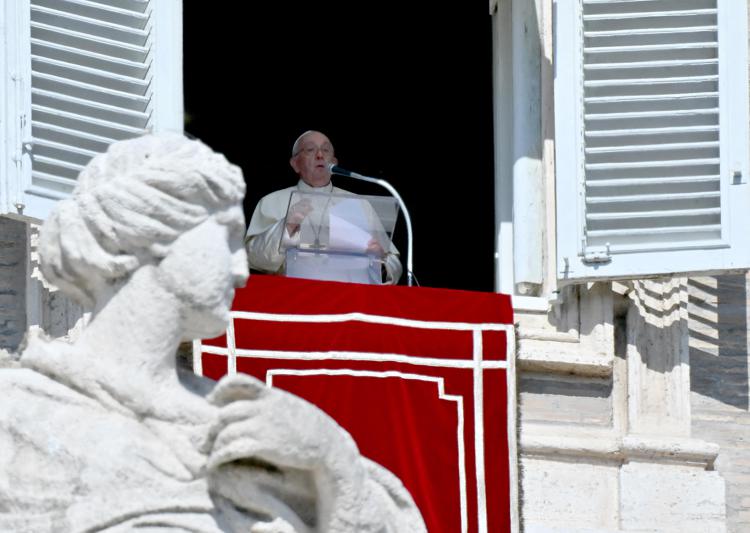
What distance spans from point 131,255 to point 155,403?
25 centimetres

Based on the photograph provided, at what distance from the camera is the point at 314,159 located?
38.3 ft

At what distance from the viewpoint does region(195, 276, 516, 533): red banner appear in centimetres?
984

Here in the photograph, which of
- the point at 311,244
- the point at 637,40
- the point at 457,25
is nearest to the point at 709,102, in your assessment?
the point at 637,40

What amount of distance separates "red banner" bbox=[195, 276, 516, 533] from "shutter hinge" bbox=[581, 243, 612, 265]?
0.27 metres

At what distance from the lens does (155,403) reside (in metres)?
5.77

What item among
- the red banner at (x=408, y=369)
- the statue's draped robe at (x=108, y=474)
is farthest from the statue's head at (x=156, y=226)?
the red banner at (x=408, y=369)

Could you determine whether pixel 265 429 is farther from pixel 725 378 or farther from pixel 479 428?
pixel 725 378

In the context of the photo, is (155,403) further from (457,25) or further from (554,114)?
(457,25)

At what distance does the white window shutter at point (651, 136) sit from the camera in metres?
10.2

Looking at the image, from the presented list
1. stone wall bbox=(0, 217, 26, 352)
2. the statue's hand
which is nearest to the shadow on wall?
stone wall bbox=(0, 217, 26, 352)

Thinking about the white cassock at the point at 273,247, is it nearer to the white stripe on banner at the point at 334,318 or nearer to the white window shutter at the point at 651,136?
the white stripe on banner at the point at 334,318

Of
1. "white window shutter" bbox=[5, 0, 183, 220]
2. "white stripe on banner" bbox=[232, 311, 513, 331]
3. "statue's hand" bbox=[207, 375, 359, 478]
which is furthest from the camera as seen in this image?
"white stripe on banner" bbox=[232, 311, 513, 331]

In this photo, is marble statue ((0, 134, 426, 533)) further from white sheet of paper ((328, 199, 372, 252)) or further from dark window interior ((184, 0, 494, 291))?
dark window interior ((184, 0, 494, 291))

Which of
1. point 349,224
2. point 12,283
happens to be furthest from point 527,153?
point 12,283
